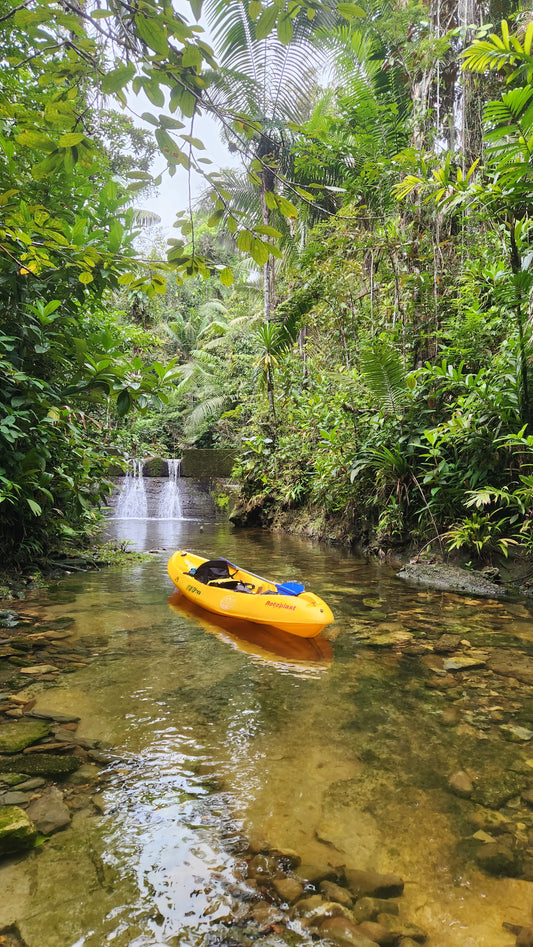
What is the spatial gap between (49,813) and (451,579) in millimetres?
4620

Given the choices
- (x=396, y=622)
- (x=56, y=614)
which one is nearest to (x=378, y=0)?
(x=396, y=622)

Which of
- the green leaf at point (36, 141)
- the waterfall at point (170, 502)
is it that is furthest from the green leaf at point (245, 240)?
the waterfall at point (170, 502)

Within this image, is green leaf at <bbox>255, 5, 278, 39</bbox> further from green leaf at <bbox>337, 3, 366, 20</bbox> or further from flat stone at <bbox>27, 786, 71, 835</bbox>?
flat stone at <bbox>27, 786, 71, 835</bbox>

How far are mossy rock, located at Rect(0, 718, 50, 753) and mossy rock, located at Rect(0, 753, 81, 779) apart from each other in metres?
0.08

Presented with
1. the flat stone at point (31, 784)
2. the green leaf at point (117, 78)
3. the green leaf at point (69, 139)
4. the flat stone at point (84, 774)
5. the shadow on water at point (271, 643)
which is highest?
the green leaf at point (117, 78)

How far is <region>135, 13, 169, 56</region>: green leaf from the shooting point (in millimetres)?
1165

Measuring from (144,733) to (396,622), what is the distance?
2497 millimetres

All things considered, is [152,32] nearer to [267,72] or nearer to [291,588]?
[291,588]

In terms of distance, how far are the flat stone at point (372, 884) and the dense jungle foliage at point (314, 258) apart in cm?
186

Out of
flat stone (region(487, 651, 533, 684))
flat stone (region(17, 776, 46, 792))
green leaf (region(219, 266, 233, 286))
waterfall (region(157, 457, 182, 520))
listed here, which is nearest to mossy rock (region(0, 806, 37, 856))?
flat stone (region(17, 776, 46, 792))

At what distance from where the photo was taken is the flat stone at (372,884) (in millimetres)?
1527

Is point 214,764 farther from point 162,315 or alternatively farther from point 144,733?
point 162,315

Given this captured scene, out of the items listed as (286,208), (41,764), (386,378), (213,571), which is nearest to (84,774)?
(41,764)

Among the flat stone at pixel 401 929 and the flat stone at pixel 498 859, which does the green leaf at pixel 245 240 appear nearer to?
the flat stone at pixel 401 929
